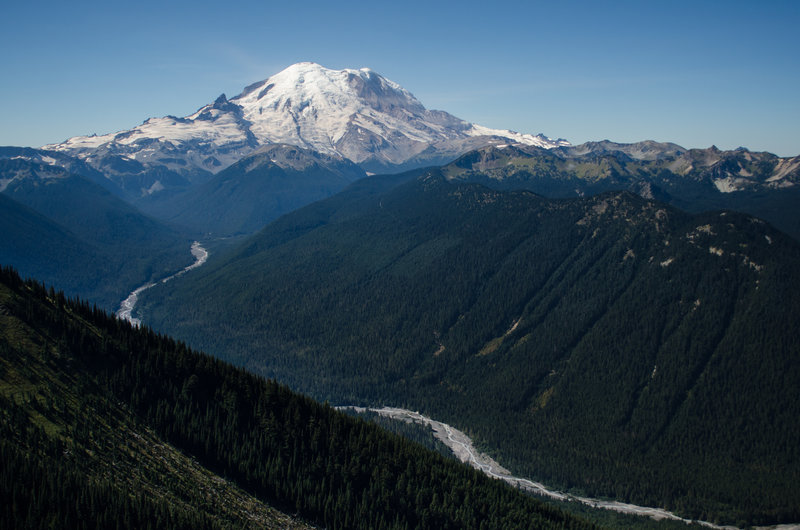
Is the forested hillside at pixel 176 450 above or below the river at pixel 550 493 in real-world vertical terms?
above

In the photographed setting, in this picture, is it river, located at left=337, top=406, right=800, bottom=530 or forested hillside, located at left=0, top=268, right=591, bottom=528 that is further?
river, located at left=337, top=406, right=800, bottom=530

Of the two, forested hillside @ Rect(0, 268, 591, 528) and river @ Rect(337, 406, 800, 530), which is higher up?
forested hillside @ Rect(0, 268, 591, 528)

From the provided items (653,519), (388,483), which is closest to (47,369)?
(388,483)

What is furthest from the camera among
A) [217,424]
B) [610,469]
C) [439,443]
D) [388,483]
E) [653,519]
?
[439,443]

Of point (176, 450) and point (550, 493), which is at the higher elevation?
point (176, 450)

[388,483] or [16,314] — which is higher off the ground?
[16,314]

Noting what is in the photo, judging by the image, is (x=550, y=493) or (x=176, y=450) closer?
(x=176, y=450)

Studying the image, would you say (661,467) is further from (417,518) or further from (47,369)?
(47,369)

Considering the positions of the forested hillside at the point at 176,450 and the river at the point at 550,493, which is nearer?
the forested hillside at the point at 176,450
